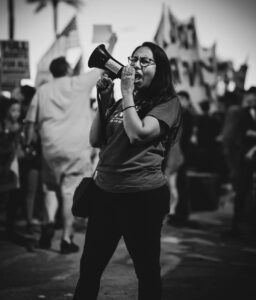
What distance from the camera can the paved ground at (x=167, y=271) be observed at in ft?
12.9

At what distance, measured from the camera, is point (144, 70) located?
2.63 metres

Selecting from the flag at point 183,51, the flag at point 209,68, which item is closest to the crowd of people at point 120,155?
the flag at point 183,51

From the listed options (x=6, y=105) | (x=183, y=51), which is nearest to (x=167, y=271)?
(x=6, y=105)

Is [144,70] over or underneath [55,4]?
underneath

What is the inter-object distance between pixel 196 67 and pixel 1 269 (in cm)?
1382

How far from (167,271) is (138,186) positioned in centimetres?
238

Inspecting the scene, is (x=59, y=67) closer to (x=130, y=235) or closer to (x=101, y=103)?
(x=101, y=103)

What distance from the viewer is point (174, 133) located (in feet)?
8.91

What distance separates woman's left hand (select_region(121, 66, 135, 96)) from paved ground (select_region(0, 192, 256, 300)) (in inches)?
78.5

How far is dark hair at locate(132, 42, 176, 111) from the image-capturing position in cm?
263

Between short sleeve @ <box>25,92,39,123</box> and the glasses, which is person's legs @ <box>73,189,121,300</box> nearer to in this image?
the glasses

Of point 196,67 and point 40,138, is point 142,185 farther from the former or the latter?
point 196,67

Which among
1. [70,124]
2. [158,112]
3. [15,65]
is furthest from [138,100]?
[15,65]

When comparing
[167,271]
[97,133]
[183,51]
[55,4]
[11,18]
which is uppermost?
[55,4]
